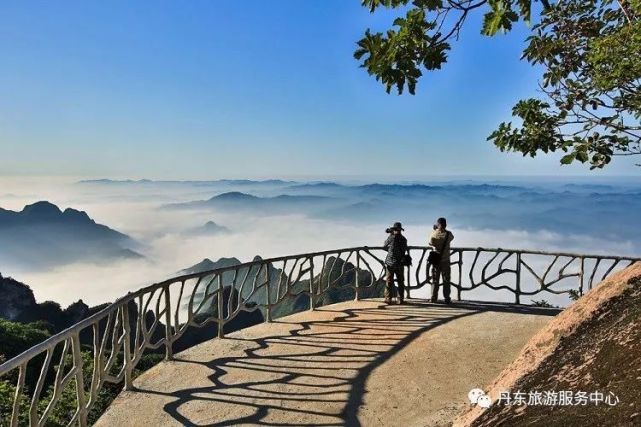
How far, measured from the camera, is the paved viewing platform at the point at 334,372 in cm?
525

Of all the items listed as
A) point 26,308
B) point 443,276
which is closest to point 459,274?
point 443,276

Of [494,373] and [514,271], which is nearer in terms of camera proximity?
[494,373]

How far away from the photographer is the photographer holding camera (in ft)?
33.3

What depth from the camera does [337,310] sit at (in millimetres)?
10023

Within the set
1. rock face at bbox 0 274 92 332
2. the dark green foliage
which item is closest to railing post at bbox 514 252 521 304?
the dark green foliage

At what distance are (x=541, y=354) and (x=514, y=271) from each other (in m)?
8.27

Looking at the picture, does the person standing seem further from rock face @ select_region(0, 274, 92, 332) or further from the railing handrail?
rock face @ select_region(0, 274, 92, 332)

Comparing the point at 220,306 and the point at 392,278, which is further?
the point at 392,278

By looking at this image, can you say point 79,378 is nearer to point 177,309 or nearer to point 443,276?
point 177,309

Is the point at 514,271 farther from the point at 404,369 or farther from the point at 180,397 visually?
the point at 180,397

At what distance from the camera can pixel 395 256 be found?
10.2 meters

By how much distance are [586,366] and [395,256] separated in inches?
296

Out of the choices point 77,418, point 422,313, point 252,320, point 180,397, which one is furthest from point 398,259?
point 252,320

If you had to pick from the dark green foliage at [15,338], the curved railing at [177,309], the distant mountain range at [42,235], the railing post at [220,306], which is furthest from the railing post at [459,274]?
the distant mountain range at [42,235]
